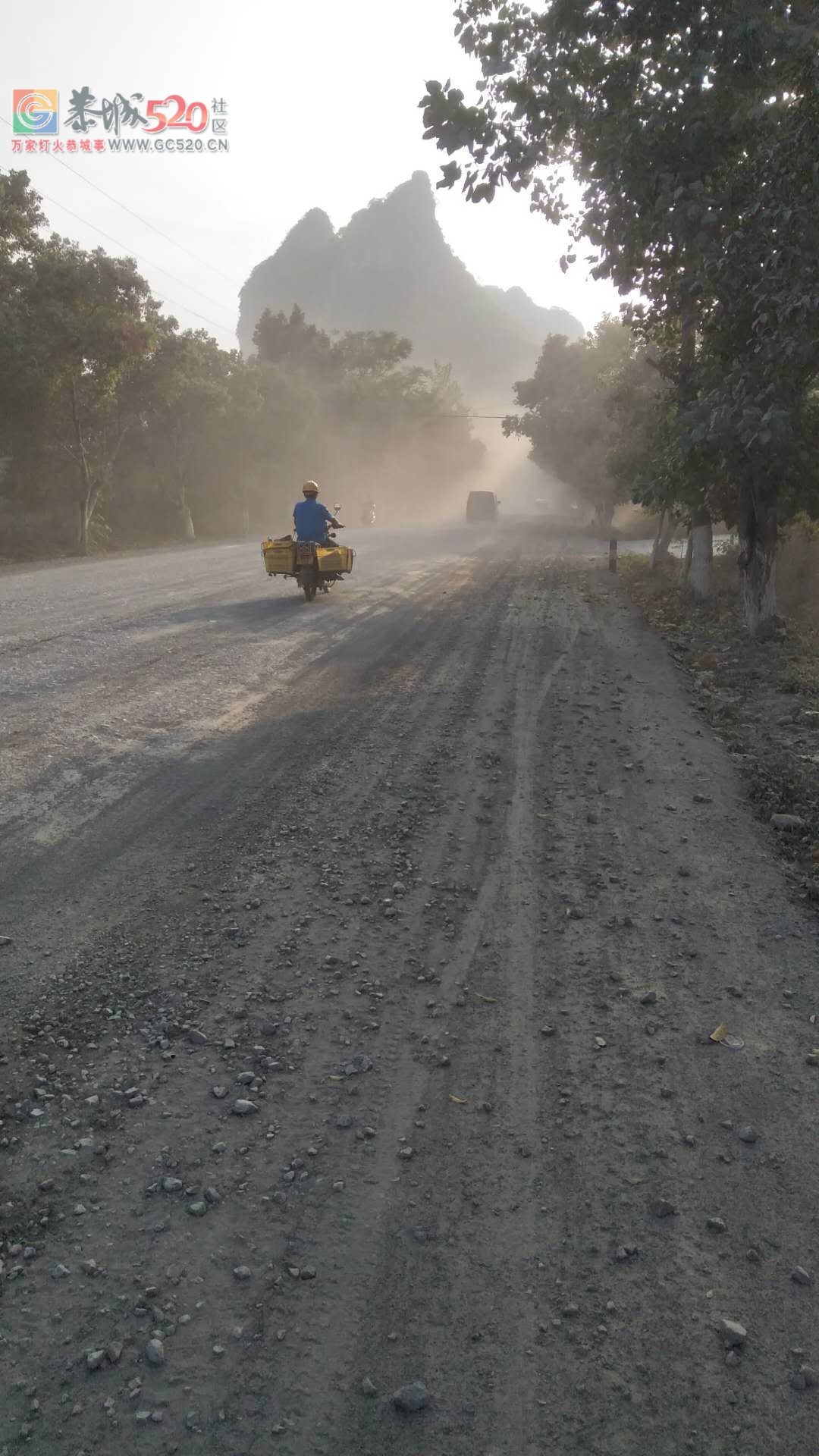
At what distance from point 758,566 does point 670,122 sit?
20.4ft

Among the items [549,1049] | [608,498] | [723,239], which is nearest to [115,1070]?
[549,1049]

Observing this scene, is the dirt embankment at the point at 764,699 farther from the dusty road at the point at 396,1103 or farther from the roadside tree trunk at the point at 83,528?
the roadside tree trunk at the point at 83,528

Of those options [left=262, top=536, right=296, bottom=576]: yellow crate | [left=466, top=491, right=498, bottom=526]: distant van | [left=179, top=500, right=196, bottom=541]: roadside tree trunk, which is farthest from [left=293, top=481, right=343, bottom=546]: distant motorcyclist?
[left=466, top=491, right=498, bottom=526]: distant van

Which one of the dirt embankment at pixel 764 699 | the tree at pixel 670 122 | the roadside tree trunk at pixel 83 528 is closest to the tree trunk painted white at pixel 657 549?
→ the dirt embankment at pixel 764 699

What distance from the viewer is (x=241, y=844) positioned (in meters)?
6.75

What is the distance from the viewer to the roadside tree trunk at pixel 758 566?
15.0 metres

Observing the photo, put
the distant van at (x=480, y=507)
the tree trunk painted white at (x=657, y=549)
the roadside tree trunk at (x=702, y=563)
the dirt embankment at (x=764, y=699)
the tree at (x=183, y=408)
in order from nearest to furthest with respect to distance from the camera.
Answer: the dirt embankment at (x=764, y=699) < the roadside tree trunk at (x=702, y=563) < the tree trunk painted white at (x=657, y=549) < the tree at (x=183, y=408) < the distant van at (x=480, y=507)

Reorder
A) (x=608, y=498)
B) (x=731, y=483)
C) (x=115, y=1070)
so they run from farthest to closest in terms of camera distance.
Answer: (x=608, y=498)
(x=731, y=483)
(x=115, y=1070)

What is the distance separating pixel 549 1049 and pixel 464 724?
5.49 metres

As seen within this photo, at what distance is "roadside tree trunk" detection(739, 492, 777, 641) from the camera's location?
49.3 feet

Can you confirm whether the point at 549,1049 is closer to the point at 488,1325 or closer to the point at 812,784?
the point at 488,1325

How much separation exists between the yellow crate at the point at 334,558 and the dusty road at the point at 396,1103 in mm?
9185

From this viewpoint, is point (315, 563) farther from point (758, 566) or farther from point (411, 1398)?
point (411, 1398)

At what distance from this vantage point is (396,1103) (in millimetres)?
4195
